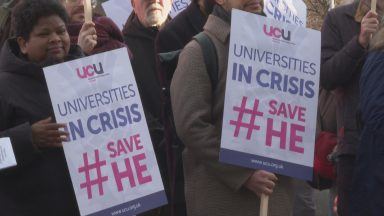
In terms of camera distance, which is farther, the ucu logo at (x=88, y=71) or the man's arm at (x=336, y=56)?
the man's arm at (x=336, y=56)

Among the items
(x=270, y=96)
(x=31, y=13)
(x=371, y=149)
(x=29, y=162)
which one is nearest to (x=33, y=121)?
(x=29, y=162)

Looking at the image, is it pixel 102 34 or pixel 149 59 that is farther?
pixel 149 59

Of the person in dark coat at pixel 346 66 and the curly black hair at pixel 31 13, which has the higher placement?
the curly black hair at pixel 31 13

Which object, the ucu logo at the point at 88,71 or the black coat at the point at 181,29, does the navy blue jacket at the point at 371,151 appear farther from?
the black coat at the point at 181,29

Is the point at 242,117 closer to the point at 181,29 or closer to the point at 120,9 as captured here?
the point at 181,29

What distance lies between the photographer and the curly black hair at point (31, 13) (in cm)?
375

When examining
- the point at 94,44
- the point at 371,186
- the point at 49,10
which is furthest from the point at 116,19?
the point at 371,186

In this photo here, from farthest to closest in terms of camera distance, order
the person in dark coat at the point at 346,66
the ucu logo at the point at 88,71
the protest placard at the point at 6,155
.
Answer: the person in dark coat at the point at 346,66 → the ucu logo at the point at 88,71 → the protest placard at the point at 6,155

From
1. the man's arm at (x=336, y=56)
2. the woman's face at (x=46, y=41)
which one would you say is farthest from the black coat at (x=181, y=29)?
the woman's face at (x=46, y=41)

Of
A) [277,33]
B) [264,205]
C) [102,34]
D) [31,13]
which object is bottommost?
[264,205]

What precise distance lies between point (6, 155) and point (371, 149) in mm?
1315

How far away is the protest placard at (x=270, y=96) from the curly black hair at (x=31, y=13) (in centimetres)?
80

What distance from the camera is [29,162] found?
3.57 meters

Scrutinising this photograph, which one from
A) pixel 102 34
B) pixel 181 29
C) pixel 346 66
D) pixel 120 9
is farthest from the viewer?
pixel 120 9
